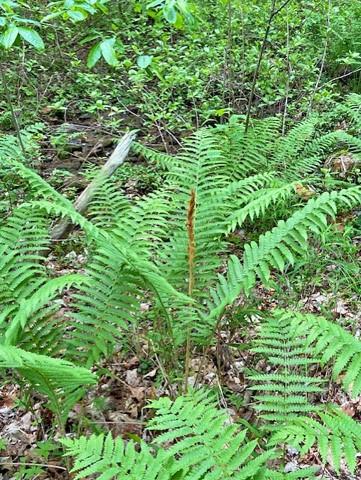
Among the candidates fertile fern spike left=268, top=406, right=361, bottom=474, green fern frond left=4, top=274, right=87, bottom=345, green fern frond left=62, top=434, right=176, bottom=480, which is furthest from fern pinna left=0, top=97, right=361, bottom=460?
green fern frond left=62, top=434, right=176, bottom=480

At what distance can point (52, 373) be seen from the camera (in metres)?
2.11

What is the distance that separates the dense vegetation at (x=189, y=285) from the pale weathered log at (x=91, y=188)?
0.02 m

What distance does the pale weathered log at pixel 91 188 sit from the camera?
3.72 metres

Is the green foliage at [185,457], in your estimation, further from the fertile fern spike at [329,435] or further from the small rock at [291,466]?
the small rock at [291,466]

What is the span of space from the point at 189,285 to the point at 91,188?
1275 millimetres

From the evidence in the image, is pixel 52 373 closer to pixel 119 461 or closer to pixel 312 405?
pixel 119 461

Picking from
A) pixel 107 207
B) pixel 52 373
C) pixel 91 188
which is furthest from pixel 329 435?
pixel 91 188

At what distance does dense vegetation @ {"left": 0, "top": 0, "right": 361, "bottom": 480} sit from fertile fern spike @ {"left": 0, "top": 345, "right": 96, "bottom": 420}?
0.01 metres

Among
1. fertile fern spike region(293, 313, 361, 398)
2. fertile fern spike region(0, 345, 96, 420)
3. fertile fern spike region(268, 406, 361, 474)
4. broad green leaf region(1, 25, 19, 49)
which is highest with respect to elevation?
broad green leaf region(1, 25, 19, 49)

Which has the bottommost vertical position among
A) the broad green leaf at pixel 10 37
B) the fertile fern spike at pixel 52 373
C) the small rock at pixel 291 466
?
the small rock at pixel 291 466

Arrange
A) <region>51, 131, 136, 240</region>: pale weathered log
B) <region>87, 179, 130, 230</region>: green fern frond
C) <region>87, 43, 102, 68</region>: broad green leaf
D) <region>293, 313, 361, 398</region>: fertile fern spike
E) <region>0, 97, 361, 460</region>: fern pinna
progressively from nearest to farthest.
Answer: <region>293, 313, 361, 398</region>: fertile fern spike
<region>0, 97, 361, 460</region>: fern pinna
<region>87, 43, 102, 68</region>: broad green leaf
<region>87, 179, 130, 230</region>: green fern frond
<region>51, 131, 136, 240</region>: pale weathered log

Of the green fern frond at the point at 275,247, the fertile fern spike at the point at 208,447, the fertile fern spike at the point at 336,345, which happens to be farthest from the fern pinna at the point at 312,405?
the green fern frond at the point at 275,247

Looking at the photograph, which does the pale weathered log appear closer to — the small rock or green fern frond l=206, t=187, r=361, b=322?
green fern frond l=206, t=187, r=361, b=322

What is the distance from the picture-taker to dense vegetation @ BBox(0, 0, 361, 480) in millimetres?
2020
